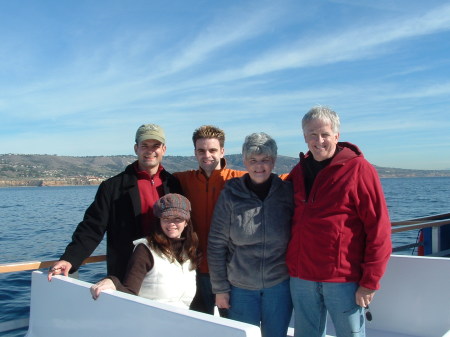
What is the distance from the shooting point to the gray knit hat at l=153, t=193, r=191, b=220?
8.14ft

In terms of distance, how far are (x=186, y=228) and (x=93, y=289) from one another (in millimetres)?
675

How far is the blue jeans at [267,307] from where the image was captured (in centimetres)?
231

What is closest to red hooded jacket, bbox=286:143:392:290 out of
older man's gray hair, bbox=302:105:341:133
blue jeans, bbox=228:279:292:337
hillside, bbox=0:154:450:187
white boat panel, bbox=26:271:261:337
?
older man's gray hair, bbox=302:105:341:133

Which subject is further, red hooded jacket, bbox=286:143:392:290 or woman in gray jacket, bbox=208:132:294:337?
woman in gray jacket, bbox=208:132:294:337

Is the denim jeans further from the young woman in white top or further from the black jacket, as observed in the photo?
the black jacket

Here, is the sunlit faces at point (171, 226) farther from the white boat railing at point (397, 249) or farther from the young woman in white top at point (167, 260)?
the white boat railing at point (397, 249)

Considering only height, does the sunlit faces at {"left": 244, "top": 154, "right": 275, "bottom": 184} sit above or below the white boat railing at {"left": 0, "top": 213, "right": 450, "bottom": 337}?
above

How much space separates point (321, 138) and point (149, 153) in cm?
121

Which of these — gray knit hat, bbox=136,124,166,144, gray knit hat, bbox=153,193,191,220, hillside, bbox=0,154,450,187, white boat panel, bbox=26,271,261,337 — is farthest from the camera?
hillside, bbox=0,154,450,187

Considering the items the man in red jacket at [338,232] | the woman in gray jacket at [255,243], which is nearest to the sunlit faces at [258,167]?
the woman in gray jacket at [255,243]

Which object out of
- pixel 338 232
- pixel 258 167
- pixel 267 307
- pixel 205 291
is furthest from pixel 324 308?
pixel 205 291

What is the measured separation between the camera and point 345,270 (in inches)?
79.9

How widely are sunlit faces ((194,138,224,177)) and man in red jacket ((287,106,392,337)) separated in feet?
2.71

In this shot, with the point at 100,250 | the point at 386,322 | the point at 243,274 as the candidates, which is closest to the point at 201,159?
the point at 243,274
